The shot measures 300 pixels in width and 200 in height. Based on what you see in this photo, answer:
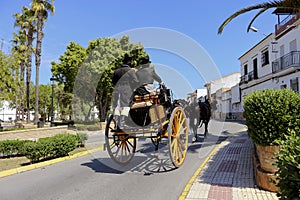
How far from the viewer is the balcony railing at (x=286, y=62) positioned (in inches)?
802

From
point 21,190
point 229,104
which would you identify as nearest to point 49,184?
point 21,190

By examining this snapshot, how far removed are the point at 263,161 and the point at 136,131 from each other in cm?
305

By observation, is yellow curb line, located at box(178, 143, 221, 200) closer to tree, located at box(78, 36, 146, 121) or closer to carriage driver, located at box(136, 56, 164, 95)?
carriage driver, located at box(136, 56, 164, 95)

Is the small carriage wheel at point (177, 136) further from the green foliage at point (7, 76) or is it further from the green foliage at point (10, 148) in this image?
the green foliage at point (7, 76)

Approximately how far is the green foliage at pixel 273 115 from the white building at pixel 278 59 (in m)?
13.3

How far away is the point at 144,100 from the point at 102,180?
2.22 metres

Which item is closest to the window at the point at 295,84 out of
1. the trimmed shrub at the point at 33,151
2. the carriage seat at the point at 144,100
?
the carriage seat at the point at 144,100

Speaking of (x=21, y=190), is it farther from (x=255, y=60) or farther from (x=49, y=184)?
(x=255, y=60)

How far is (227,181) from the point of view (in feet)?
18.3

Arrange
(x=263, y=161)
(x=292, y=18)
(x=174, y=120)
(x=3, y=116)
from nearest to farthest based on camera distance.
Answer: (x=263, y=161), (x=174, y=120), (x=292, y=18), (x=3, y=116)

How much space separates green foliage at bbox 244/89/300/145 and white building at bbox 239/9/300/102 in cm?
1327

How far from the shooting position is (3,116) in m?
73.9

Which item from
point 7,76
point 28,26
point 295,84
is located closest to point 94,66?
point 7,76

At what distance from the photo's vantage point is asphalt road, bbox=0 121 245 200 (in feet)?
16.6
